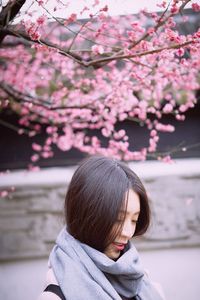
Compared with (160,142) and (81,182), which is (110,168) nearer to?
(81,182)

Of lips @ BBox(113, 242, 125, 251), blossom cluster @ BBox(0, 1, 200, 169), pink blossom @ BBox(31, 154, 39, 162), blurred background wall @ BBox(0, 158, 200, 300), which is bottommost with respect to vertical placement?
blurred background wall @ BBox(0, 158, 200, 300)

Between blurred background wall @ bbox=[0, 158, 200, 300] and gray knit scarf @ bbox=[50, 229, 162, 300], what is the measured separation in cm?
240

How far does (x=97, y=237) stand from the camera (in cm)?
175

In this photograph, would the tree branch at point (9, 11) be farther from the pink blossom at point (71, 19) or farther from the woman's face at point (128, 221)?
the woman's face at point (128, 221)

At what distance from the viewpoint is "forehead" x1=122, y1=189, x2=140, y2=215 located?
1747mm

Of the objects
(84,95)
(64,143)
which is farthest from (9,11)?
(64,143)

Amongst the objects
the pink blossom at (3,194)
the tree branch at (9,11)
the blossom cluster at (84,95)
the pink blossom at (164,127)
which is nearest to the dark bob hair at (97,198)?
the tree branch at (9,11)

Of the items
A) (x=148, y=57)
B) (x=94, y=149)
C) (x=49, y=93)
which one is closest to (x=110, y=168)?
(x=148, y=57)

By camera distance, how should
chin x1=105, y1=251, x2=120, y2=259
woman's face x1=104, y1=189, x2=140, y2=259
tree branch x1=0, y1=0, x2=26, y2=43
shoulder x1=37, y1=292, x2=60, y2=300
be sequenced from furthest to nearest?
tree branch x1=0, y1=0, x2=26, y2=43 → chin x1=105, y1=251, x2=120, y2=259 → woman's face x1=104, y1=189, x2=140, y2=259 → shoulder x1=37, y1=292, x2=60, y2=300

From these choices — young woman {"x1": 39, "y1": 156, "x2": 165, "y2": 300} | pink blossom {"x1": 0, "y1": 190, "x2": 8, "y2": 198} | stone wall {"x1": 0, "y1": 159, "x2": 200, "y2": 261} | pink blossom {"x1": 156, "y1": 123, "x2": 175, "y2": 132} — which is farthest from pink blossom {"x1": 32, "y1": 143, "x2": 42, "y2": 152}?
young woman {"x1": 39, "y1": 156, "x2": 165, "y2": 300}

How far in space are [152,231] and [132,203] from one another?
8.43ft

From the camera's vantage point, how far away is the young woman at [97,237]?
5.56 feet

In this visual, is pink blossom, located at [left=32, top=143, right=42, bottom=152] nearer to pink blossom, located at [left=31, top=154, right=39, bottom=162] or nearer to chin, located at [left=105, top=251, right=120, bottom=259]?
pink blossom, located at [left=31, top=154, right=39, bottom=162]

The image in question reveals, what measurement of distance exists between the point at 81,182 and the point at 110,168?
145 mm
